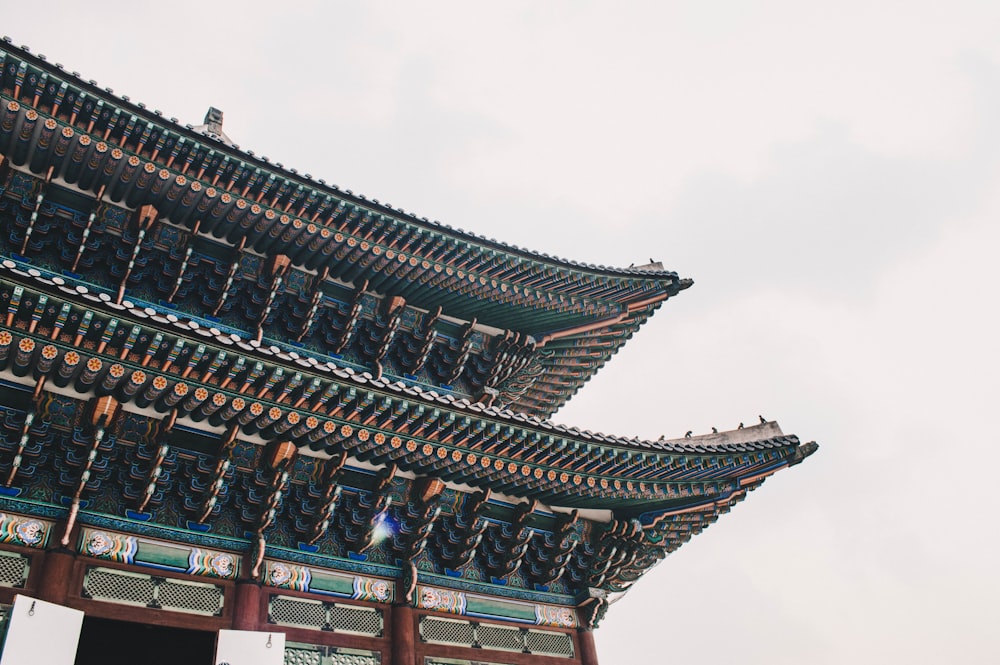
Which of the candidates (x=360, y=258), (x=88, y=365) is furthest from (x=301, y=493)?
(x=360, y=258)

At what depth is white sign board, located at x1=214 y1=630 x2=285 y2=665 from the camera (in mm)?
8539

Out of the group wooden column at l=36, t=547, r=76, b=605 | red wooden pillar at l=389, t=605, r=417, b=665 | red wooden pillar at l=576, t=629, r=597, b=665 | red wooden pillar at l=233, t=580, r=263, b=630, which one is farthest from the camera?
red wooden pillar at l=576, t=629, r=597, b=665

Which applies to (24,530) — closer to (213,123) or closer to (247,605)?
(247,605)

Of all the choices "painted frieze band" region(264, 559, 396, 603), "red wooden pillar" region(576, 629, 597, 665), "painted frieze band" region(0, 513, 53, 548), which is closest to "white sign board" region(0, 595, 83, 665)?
"painted frieze band" region(0, 513, 53, 548)

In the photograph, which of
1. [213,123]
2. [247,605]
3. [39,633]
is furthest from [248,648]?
[213,123]

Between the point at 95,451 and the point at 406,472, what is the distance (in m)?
4.12

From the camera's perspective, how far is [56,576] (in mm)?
8133

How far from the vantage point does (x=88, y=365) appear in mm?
7750

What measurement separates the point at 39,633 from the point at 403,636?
4.52 meters

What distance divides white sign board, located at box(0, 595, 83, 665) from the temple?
124mm

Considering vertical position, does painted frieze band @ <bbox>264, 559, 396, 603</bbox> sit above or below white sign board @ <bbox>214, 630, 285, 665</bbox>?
above

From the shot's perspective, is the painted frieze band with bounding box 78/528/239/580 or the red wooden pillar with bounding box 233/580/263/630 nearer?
the painted frieze band with bounding box 78/528/239/580

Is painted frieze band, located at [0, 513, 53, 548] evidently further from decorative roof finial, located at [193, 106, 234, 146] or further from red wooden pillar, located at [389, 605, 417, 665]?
decorative roof finial, located at [193, 106, 234, 146]

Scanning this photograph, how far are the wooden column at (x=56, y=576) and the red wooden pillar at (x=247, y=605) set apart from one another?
6.24 ft
